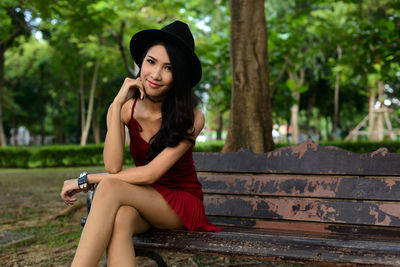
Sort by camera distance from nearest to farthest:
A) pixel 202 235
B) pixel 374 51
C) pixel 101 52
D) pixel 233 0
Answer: pixel 202 235, pixel 233 0, pixel 374 51, pixel 101 52

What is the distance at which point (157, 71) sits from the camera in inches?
106

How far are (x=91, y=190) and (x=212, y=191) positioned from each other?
948 millimetres

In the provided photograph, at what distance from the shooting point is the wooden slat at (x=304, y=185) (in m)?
2.88

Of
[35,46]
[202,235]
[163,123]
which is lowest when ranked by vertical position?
[202,235]

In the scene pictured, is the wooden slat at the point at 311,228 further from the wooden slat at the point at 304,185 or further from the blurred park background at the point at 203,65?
the blurred park background at the point at 203,65

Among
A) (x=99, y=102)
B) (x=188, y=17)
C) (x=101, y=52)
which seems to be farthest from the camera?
(x=99, y=102)

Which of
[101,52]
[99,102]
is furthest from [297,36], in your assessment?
[99,102]

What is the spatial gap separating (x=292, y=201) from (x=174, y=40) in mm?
1397

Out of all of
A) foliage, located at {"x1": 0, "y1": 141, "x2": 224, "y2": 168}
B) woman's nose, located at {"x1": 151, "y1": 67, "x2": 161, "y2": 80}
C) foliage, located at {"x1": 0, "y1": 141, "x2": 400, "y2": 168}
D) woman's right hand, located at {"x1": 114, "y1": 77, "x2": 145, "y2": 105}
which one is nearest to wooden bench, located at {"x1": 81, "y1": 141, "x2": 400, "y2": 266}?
woman's right hand, located at {"x1": 114, "y1": 77, "x2": 145, "y2": 105}

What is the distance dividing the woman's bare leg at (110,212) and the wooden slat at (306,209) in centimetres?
58

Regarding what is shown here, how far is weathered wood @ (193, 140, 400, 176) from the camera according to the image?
9.52 ft

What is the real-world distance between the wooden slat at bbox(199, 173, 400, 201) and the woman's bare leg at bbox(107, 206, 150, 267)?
3.18ft

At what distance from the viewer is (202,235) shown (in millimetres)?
2604

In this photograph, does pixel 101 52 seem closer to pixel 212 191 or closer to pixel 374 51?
pixel 374 51
